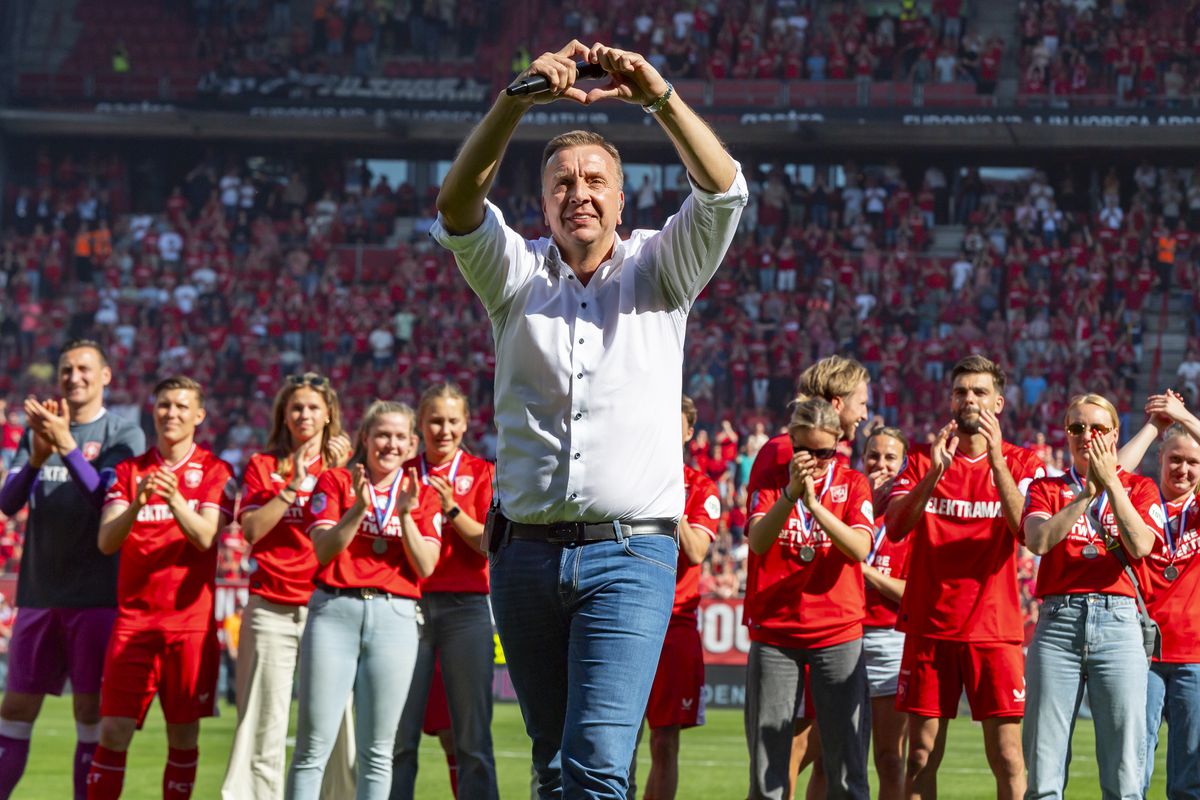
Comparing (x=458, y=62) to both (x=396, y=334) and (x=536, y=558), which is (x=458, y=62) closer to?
(x=396, y=334)

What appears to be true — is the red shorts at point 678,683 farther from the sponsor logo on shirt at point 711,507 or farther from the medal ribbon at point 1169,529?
the medal ribbon at point 1169,529

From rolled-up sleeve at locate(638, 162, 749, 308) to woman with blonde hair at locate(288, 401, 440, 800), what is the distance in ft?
9.92

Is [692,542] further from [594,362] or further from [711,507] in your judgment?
[594,362]

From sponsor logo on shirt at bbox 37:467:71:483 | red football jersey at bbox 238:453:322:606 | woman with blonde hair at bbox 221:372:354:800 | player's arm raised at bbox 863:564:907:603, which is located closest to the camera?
woman with blonde hair at bbox 221:372:354:800

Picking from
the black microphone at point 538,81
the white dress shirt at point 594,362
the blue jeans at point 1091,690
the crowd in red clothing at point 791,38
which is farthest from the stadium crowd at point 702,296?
the black microphone at point 538,81

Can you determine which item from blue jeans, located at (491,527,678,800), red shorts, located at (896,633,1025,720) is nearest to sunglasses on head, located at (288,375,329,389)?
red shorts, located at (896,633,1025,720)

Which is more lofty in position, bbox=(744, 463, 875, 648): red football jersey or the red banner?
bbox=(744, 463, 875, 648): red football jersey

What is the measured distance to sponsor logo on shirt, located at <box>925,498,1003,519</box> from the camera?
23.4 feet

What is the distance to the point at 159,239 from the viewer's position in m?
30.0

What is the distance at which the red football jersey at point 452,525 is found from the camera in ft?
23.9

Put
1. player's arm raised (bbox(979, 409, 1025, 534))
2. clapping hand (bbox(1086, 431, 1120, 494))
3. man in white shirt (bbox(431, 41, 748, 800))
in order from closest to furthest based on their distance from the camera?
man in white shirt (bbox(431, 41, 748, 800)) → clapping hand (bbox(1086, 431, 1120, 494)) → player's arm raised (bbox(979, 409, 1025, 534))

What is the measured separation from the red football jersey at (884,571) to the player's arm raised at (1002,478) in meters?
1.31

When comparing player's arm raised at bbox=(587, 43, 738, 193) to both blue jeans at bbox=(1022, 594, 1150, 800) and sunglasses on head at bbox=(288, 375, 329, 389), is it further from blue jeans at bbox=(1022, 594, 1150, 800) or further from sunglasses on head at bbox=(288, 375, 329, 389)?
sunglasses on head at bbox=(288, 375, 329, 389)

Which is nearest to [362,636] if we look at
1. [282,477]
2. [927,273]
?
[282,477]
